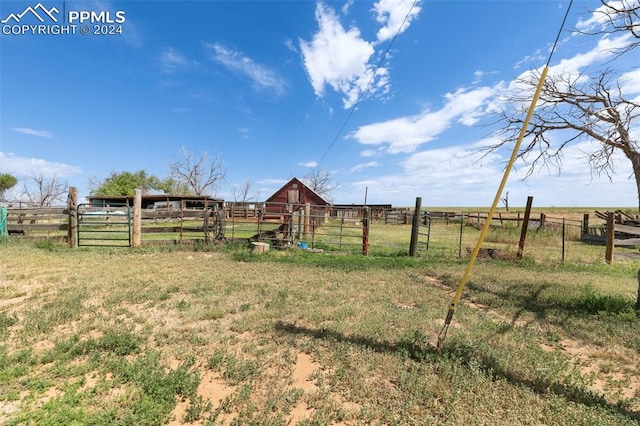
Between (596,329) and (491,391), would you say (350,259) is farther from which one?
(491,391)

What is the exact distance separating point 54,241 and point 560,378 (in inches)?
522

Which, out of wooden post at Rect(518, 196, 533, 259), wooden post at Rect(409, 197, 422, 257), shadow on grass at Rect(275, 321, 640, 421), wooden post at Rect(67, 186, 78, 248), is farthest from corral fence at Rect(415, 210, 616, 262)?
wooden post at Rect(67, 186, 78, 248)

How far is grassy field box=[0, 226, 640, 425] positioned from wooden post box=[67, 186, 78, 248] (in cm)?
318

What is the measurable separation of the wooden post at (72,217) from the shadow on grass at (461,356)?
367 inches

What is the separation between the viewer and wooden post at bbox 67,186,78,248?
959cm

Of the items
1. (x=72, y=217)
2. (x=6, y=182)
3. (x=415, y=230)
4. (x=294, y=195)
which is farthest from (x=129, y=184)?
(x=415, y=230)

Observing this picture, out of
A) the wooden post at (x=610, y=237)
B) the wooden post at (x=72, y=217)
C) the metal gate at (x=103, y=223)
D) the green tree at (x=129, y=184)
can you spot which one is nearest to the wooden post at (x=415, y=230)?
the wooden post at (x=610, y=237)

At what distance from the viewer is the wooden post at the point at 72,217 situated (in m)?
9.59

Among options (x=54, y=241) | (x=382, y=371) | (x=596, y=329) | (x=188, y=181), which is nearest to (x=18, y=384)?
(x=382, y=371)

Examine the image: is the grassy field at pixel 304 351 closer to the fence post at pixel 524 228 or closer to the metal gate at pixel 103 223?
the fence post at pixel 524 228

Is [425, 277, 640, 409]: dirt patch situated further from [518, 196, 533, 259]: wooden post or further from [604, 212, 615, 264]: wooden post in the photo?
[604, 212, 615, 264]: wooden post

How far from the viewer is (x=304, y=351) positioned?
11.1 feet

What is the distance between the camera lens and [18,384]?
103 inches

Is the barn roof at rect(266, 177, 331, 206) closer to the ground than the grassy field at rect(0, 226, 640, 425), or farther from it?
farther from it
